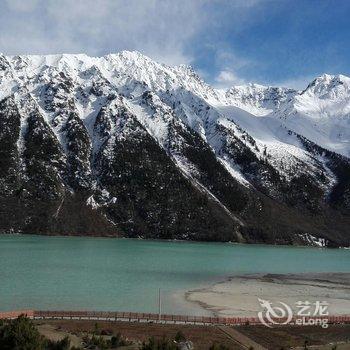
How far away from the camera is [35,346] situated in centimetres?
3316

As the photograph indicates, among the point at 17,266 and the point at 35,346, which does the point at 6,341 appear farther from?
the point at 17,266

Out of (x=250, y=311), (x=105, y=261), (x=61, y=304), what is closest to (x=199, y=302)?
(x=250, y=311)

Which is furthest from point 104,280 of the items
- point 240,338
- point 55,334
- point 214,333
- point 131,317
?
point 55,334

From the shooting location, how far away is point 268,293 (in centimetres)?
8269

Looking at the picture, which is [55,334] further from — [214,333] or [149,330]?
[214,333]

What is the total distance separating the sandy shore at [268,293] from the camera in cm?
6925

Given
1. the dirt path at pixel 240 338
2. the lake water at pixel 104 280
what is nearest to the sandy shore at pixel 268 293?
the lake water at pixel 104 280

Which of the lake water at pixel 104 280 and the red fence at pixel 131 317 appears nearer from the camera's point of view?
the red fence at pixel 131 317

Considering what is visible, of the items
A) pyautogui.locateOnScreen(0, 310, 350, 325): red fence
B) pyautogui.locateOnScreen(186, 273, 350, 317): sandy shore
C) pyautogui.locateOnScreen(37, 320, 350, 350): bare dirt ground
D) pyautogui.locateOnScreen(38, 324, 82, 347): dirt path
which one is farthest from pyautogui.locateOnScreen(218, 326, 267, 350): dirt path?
pyautogui.locateOnScreen(38, 324, 82, 347): dirt path

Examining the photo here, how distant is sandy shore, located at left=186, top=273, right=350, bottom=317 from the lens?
69.2 meters

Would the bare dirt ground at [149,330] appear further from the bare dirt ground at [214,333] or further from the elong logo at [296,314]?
the elong logo at [296,314]

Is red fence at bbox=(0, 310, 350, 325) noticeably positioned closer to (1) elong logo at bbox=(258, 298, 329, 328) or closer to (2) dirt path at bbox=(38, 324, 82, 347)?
(1) elong logo at bbox=(258, 298, 329, 328)

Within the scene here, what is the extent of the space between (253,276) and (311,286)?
14.3 meters

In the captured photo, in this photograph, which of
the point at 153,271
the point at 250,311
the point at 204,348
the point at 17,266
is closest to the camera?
the point at 204,348
